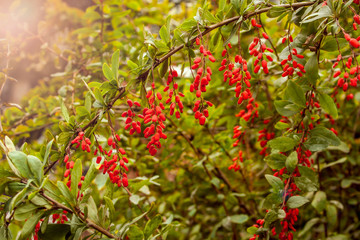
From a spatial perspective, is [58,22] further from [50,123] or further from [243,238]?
[243,238]

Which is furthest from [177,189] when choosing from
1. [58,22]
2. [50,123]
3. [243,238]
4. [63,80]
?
[58,22]

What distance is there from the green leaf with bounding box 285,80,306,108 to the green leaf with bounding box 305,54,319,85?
0.05 metres

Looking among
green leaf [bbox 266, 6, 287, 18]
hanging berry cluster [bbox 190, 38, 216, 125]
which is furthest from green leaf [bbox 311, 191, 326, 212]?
green leaf [bbox 266, 6, 287, 18]

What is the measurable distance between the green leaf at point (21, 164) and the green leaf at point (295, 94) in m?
0.81

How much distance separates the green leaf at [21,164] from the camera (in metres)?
0.86

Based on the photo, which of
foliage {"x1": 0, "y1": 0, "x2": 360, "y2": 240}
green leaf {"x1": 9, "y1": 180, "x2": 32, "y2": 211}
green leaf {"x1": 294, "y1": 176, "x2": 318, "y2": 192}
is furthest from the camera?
green leaf {"x1": 294, "y1": 176, "x2": 318, "y2": 192}

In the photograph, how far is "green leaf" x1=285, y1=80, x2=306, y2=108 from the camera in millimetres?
1018

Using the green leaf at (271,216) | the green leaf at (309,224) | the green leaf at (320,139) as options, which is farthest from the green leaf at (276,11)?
the green leaf at (309,224)

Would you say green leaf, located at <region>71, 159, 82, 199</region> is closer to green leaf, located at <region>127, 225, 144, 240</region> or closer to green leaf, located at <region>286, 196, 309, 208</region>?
green leaf, located at <region>127, 225, 144, 240</region>

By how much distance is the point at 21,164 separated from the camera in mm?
872

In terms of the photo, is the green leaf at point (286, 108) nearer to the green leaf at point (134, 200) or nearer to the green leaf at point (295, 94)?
the green leaf at point (295, 94)

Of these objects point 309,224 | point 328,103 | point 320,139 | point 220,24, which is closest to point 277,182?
point 320,139

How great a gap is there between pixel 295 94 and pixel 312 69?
9cm

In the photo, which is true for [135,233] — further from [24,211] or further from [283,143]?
[283,143]
